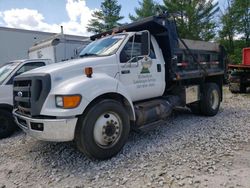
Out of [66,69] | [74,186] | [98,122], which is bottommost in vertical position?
[74,186]

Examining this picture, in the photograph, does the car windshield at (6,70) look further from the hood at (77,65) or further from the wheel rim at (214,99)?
the wheel rim at (214,99)

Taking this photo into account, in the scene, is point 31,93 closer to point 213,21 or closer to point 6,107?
point 6,107

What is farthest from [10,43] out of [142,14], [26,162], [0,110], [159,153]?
[142,14]

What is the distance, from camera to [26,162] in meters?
5.14

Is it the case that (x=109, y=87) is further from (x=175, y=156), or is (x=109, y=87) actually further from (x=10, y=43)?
(x=10, y=43)

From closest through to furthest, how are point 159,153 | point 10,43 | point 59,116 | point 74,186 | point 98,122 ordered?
1. point 74,186
2. point 59,116
3. point 98,122
4. point 159,153
5. point 10,43

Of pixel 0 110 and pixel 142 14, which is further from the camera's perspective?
pixel 142 14

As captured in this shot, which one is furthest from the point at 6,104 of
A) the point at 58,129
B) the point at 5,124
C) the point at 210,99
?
the point at 210,99

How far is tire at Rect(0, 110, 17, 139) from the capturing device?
675cm

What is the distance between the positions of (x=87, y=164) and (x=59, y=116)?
1.01 meters

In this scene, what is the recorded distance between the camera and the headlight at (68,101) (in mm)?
4375

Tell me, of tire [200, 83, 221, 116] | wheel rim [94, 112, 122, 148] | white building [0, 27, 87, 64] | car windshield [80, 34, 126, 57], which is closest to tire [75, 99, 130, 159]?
wheel rim [94, 112, 122, 148]

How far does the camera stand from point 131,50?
19.0 feet

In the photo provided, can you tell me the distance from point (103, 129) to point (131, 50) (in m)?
1.85
